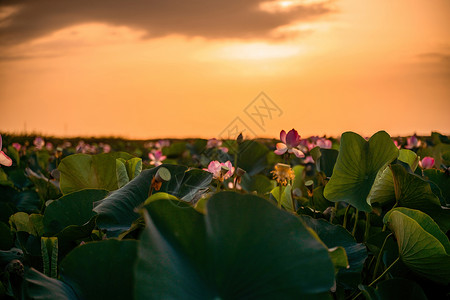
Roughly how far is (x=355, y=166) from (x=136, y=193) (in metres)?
0.61

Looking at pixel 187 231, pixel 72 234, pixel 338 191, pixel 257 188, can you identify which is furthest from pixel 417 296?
pixel 257 188

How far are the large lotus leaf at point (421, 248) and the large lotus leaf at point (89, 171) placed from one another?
76cm

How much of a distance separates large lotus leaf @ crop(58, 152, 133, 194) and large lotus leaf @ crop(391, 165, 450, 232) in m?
0.76

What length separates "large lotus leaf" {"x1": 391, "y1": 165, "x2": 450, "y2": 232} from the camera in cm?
113

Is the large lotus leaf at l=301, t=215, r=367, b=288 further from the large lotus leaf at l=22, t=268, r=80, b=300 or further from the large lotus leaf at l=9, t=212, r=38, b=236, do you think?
the large lotus leaf at l=9, t=212, r=38, b=236

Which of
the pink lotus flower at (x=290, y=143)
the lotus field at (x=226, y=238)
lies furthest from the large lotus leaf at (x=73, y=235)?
the pink lotus flower at (x=290, y=143)

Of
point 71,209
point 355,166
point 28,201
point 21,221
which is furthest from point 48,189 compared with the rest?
point 355,166

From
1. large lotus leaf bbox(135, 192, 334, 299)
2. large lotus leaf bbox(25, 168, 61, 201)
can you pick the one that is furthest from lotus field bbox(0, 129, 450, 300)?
large lotus leaf bbox(25, 168, 61, 201)

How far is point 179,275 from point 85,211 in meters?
0.57

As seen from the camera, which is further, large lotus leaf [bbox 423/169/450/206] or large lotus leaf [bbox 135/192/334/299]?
large lotus leaf [bbox 423/169/450/206]

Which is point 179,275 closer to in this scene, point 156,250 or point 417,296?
point 156,250

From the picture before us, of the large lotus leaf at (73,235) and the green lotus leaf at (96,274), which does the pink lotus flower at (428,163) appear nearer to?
the large lotus leaf at (73,235)

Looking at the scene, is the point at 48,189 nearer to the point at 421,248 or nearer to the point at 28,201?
the point at 28,201

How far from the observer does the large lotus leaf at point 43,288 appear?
0.56 m
